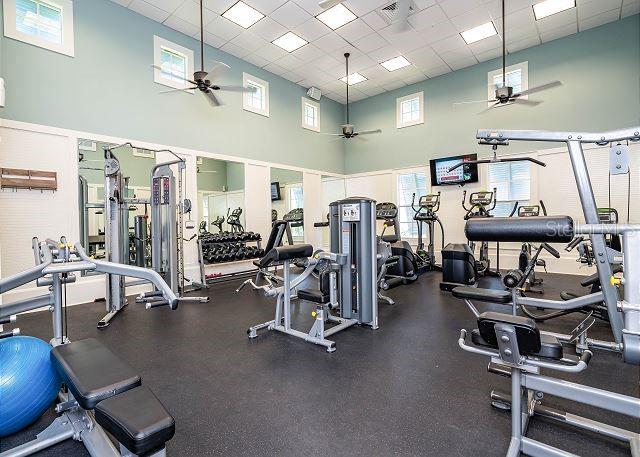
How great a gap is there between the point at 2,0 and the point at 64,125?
1603 millimetres

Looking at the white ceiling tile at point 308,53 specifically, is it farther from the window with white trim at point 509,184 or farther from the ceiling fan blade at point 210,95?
the window with white trim at point 509,184

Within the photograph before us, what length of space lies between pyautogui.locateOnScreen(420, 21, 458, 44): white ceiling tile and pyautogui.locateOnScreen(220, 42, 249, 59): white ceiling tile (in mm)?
3619

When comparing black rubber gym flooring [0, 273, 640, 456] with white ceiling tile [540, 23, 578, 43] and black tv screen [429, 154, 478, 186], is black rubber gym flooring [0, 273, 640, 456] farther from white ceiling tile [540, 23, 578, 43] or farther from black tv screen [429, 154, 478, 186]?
white ceiling tile [540, 23, 578, 43]

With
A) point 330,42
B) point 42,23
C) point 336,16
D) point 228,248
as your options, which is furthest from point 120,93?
point 330,42

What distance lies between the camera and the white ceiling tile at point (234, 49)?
21.1 feet

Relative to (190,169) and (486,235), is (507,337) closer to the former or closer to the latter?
(486,235)

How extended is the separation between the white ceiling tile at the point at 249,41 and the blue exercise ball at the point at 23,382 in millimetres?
6074

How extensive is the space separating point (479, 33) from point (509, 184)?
10.3 feet

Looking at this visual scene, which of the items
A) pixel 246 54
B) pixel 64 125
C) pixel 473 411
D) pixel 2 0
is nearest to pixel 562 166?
pixel 473 411

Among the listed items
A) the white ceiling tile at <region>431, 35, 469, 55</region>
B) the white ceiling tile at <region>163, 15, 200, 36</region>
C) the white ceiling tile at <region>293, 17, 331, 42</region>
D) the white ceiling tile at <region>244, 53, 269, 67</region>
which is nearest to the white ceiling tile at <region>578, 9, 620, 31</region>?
the white ceiling tile at <region>431, 35, 469, 55</region>

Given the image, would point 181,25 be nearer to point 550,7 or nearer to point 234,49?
point 234,49

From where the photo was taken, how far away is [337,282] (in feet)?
11.7

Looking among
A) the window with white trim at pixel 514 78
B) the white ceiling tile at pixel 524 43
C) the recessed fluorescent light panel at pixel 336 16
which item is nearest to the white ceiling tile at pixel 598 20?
the white ceiling tile at pixel 524 43

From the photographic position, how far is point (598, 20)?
5.80 metres
